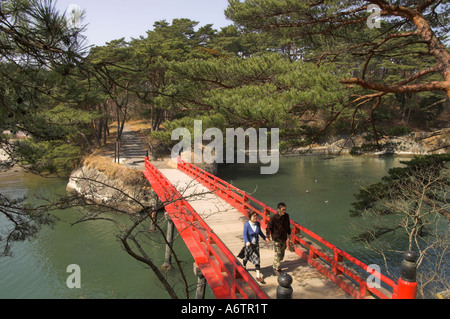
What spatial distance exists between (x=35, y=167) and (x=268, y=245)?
4746 millimetres

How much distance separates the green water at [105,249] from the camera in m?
Answer: 9.07

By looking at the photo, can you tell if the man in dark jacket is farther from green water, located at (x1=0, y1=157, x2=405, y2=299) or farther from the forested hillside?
the forested hillside

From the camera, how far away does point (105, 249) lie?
11539mm

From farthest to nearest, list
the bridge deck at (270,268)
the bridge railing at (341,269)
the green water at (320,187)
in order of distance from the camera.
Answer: the green water at (320,187) → the bridge deck at (270,268) → the bridge railing at (341,269)

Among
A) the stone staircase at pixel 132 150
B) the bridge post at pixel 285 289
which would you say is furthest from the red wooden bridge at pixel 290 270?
the stone staircase at pixel 132 150

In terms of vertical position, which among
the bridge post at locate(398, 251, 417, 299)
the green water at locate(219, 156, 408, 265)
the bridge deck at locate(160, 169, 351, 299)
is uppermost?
the bridge post at locate(398, 251, 417, 299)

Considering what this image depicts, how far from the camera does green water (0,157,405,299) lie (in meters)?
9.07

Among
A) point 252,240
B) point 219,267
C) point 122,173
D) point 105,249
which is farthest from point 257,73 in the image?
point 122,173

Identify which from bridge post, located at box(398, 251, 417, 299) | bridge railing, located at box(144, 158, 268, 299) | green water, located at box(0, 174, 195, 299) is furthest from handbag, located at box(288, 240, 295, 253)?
green water, located at box(0, 174, 195, 299)

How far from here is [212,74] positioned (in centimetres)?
1051

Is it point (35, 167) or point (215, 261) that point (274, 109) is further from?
point (35, 167)


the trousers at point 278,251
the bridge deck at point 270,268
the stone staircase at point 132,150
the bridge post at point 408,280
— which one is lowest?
the bridge deck at point 270,268

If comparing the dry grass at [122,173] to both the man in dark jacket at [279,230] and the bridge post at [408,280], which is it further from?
the bridge post at [408,280]

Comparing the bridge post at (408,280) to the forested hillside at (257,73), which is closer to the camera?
the forested hillside at (257,73)
